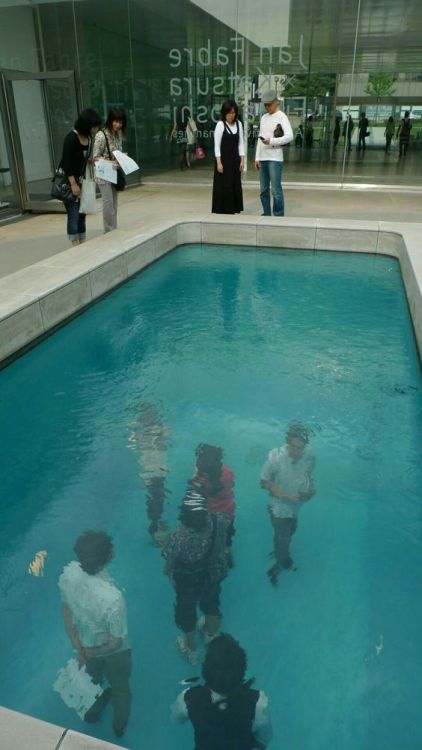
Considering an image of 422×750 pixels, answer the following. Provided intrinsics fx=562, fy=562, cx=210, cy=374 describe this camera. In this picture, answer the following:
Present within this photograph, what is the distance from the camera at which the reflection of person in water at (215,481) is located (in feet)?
10.7

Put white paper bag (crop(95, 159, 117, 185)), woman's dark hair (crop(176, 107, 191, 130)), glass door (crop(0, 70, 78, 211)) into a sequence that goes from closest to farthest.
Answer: white paper bag (crop(95, 159, 117, 185))
glass door (crop(0, 70, 78, 211))
woman's dark hair (crop(176, 107, 191, 130))

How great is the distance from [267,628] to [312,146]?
14.1 m

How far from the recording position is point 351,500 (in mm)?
3318

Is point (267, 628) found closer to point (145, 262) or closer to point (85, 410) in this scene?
point (85, 410)

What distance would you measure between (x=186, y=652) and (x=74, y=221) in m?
5.81

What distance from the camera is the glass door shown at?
9609mm

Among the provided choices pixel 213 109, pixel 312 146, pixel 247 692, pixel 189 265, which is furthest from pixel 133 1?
pixel 247 692

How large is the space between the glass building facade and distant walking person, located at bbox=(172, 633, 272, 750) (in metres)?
11.1

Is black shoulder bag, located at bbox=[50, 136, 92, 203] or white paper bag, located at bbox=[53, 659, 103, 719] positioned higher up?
black shoulder bag, located at bbox=[50, 136, 92, 203]

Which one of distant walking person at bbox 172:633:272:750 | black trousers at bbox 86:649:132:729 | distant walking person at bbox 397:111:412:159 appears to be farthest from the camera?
distant walking person at bbox 397:111:412:159

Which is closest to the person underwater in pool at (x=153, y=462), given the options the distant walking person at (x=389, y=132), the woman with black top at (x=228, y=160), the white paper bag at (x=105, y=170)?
the white paper bag at (x=105, y=170)

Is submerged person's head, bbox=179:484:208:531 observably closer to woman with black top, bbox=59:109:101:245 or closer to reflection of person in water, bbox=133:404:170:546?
reflection of person in water, bbox=133:404:170:546

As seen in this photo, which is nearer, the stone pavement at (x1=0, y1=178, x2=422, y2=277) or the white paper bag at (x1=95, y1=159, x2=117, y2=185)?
the white paper bag at (x1=95, y1=159, x2=117, y2=185)

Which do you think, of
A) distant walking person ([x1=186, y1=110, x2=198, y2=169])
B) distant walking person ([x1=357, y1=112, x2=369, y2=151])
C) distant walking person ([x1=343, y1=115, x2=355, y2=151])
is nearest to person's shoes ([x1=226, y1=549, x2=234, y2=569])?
distant walking person ([x1=186, y1=110, x2=198, y2=169])
